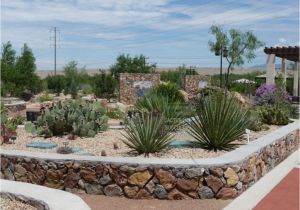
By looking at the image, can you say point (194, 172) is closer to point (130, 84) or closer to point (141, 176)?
point (141, 176)

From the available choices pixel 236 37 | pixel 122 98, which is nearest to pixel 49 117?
pixel 122 98

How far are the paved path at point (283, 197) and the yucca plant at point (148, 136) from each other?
2245 mm

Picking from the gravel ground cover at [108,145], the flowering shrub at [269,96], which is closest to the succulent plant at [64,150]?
the gravel ground cover at [108,145]

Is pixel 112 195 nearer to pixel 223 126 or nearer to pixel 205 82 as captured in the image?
pixel 223 126

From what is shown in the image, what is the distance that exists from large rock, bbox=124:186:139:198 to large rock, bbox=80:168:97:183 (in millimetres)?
527

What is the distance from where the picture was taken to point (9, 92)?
1619 inches

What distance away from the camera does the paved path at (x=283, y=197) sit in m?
7.27

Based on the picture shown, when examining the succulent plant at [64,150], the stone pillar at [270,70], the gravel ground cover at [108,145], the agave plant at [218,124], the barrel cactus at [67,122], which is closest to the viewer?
the gravel ground cover at [108,145]

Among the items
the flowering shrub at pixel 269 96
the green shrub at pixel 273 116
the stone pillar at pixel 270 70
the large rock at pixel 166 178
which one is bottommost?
the large rock at pixel 166 178

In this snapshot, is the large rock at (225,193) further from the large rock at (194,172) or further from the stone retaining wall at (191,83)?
the stone retaining wall at (191,83)

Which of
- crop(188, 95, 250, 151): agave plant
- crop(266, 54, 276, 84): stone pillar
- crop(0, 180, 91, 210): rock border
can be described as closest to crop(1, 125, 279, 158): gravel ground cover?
crop(188, 95, 250, 151): agave plant

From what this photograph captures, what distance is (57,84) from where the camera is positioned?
57.8 meters

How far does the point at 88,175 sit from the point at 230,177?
7.26 feet

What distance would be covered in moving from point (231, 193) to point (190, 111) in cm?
503
